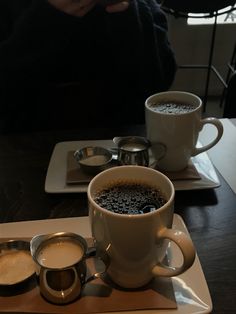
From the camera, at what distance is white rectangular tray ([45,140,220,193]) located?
31.3 inches

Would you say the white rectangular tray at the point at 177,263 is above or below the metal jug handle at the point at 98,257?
below

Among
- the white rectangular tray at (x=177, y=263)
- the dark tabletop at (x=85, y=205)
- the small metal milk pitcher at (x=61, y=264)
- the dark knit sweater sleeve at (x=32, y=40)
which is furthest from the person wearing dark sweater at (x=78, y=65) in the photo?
the small metal milk pitcher at (x=61, y=264)

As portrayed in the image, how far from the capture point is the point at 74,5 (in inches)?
43.7

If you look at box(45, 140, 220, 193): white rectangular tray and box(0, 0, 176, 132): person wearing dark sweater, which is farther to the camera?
box(0, 0, 176, 132): person wearing dark sweater

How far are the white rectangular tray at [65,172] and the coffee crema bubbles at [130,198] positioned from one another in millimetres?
177

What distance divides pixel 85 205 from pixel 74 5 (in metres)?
0.61

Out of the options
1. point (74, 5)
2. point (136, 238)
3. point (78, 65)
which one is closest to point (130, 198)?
point (136, 238)

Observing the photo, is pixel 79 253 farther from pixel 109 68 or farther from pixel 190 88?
pixel 190 88

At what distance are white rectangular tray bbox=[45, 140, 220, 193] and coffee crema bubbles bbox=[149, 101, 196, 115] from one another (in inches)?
4.4

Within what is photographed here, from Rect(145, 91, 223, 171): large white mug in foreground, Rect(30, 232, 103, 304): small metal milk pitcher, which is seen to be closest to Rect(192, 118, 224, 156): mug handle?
Rect(145, 91, 223, 171): large white mug in foreground

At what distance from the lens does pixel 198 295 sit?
566 millimetres

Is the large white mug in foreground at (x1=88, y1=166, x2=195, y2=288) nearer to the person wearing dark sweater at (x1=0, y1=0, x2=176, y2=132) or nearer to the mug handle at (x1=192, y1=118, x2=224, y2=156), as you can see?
the mug handle at (x1=192, y1=118, x2=224, y2=156)

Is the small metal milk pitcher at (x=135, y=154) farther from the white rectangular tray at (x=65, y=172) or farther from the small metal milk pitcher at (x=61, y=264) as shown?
the small metal milk pitcher at (x=61, y=264)

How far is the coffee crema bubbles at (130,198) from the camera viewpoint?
569 millimetres
